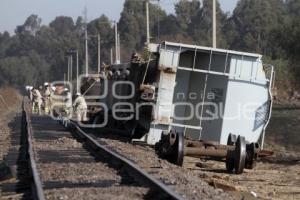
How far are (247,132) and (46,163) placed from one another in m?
7.01

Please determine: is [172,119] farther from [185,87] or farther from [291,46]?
[291,46]

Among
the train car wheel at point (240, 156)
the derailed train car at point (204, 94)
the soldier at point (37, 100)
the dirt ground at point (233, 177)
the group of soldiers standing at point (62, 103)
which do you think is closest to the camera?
the dirt ground at point (233, 177)

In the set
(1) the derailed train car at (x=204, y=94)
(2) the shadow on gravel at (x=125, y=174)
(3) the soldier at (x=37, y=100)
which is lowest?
(3) the soldier at (x=37, y=100)

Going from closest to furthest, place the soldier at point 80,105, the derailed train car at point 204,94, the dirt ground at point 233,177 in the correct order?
the dirt ground at point 233,177 < the derailed train car at point 204,94 < the soldier at point 80,105

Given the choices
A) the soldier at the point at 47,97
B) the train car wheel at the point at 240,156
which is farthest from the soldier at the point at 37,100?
the train car wheel at the point at 240,156

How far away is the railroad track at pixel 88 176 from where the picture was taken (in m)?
10.9

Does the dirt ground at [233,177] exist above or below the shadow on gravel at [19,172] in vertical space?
above

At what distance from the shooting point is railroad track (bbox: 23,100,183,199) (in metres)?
10.9

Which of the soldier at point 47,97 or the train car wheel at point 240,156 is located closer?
the train car wheel at point 240,156

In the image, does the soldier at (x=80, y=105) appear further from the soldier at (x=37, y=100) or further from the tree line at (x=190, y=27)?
the tree line at (x=190, y=27)

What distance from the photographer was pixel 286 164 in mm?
20234

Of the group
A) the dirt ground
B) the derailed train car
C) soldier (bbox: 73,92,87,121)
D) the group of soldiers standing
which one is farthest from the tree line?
the dirt ground

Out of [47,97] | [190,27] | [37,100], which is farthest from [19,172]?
[190,27]

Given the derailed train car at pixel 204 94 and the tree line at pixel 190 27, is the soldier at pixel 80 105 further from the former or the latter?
the tree line at pixel 190 27
